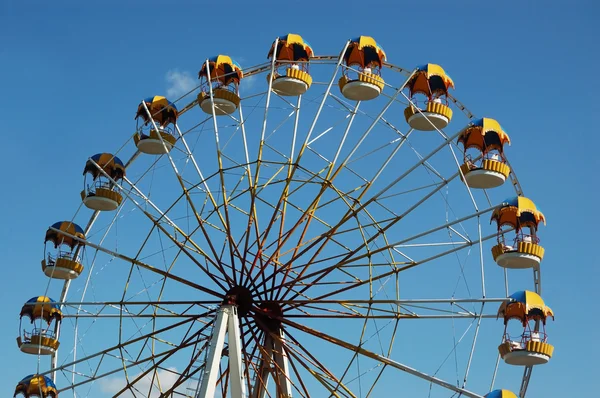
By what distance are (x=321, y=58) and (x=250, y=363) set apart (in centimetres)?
903

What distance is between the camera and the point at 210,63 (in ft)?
102

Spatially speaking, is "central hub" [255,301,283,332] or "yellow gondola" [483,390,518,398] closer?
"yellow gondola" [483,390,518,398]

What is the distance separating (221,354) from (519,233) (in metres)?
8.21

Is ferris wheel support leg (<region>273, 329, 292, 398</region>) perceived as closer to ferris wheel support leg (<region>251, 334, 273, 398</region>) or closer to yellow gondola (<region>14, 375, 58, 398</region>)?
ferris wheel support leg (<region>251, 334, 273, 398</region>)

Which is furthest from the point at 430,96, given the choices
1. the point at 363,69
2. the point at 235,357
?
the point at 235,357

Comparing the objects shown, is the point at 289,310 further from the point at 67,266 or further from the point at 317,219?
the point at 67,266

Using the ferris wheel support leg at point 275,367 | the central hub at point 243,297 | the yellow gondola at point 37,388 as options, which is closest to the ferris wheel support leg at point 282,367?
the ferris wheel support leg at point 275,367

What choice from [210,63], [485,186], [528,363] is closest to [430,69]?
[485,186]

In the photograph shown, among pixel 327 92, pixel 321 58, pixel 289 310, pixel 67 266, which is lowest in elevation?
pixel 289 310

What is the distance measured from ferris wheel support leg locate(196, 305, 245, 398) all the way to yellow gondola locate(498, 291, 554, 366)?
668 cm

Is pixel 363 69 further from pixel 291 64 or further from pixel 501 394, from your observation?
pixel 501 394

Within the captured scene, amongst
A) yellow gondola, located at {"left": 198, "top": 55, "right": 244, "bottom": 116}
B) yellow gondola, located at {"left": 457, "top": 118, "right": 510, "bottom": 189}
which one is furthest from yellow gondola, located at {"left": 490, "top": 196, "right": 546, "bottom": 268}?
yellow gondola, located at {"left": 198, "top": 55, "right": 244, "bottom": 116}

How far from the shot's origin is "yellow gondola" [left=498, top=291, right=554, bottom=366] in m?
27.0

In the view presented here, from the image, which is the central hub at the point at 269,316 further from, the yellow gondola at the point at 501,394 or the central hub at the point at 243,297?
the yellow gondola at the point at 501,394
